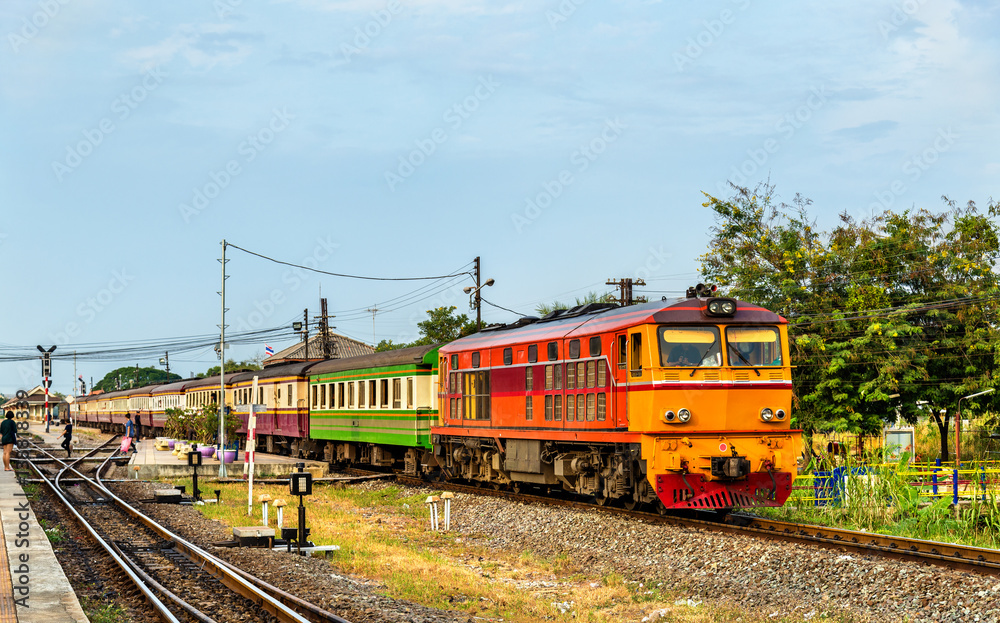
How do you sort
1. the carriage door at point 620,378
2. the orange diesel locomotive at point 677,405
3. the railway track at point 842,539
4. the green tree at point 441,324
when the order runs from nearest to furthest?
the railway track at point 842,539
the orange diesel locomotive at point 677,405
the carriage door at point 620,378
the green tree at point 441,324

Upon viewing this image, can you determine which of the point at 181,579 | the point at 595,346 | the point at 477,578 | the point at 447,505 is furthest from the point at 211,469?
the point at 477,578

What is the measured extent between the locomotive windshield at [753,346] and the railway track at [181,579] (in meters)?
8.19

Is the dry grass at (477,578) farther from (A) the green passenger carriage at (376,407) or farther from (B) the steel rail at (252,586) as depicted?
(A) the green passenger carriage at (376,407)

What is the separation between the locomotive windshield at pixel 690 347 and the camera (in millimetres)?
16078

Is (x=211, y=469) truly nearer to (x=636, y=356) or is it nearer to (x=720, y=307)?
(x=636, y=356)

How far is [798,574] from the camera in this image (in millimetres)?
12000

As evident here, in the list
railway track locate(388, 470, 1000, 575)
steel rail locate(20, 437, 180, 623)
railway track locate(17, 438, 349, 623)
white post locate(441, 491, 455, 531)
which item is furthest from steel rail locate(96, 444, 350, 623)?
railway track locate(388, 470, 1000, 575)

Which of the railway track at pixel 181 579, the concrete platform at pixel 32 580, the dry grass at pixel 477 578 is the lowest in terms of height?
the dry grass at pixel 477 578

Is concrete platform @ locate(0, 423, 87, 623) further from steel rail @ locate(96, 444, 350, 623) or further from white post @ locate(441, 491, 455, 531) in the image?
white post @ locate(441, 491, 455, 531)

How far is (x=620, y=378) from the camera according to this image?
55.1ft

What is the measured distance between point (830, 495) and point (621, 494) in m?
3.51

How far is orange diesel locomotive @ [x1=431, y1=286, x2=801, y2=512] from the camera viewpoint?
1588 centimetres

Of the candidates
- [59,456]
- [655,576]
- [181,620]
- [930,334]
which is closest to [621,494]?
[655,576]

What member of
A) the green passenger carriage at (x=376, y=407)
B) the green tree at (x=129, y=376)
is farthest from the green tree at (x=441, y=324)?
the green tree at (x=129, y=376)
